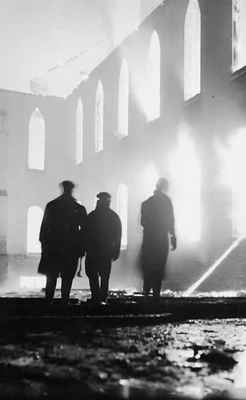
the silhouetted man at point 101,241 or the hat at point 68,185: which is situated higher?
the hat at point 68,185

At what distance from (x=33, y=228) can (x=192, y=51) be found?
14328mm

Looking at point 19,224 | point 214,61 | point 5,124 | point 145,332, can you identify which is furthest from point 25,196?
point 145,332

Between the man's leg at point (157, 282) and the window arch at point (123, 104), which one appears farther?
the window arch at point (123, 104)

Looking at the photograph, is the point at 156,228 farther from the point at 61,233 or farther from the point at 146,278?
the point at 61,233

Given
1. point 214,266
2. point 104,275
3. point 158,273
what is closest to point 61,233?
point 104,275

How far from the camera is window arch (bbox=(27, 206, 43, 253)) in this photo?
87.1 ft

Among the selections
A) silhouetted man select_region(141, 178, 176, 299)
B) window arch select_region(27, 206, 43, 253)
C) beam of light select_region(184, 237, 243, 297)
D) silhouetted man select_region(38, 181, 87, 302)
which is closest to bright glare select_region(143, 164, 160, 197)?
beam of light select_region(184, 237, 243, 297)

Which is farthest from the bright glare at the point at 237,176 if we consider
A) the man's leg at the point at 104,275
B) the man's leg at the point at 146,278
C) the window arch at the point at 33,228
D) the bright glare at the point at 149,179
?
the window arch at the point at 33,228

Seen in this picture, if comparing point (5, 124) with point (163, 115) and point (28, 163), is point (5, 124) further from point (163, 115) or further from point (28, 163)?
point (163, 115)

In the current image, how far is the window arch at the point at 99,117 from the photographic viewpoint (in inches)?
875

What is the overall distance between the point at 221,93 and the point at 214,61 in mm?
772

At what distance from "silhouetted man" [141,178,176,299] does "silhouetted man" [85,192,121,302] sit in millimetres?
571

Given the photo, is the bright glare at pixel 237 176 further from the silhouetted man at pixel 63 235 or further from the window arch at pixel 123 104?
the window arch at pixel 123 104

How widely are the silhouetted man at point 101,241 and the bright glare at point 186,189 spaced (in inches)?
258
